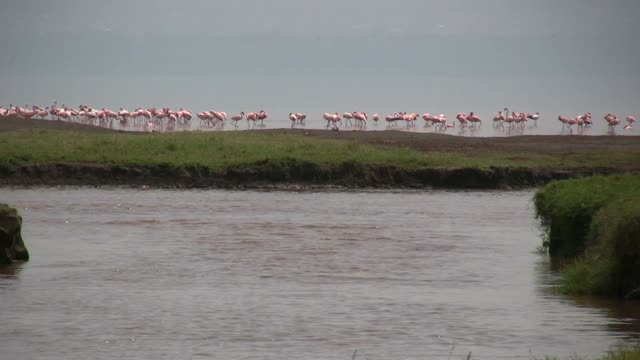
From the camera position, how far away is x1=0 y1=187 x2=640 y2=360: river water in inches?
843

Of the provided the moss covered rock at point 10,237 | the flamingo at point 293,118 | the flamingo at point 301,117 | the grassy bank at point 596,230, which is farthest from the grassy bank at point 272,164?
the flamingo at point 301,117

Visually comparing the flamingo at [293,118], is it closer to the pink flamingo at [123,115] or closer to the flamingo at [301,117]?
the flamingo at [301,117]

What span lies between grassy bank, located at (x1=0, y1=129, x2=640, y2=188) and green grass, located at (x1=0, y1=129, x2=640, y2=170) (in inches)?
1.0

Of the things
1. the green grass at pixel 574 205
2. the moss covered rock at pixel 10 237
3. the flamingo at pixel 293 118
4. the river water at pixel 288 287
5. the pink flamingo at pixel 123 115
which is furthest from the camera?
the pink flamingo at pixel 123 115

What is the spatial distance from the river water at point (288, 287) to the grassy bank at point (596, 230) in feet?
1.44

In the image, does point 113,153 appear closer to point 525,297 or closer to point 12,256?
point 12,256

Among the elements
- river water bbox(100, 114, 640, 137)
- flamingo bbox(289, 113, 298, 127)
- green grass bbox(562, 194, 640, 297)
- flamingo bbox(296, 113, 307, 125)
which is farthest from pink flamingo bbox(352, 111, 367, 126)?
green grass bbox(562, 194, 640, 297)

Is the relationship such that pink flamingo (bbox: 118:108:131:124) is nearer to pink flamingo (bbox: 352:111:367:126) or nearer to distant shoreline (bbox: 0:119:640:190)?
pink flamingo (bbox: 352:111:367:126)

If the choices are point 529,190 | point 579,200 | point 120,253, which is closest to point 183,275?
point 120,253

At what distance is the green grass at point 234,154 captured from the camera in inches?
1918

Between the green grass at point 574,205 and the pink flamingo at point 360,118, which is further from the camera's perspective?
the pink flamingo at point 360,118

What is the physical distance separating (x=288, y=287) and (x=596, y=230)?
14.4ft

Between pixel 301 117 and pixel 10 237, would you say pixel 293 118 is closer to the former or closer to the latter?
pixel 301 117

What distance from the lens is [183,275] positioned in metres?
27.9
